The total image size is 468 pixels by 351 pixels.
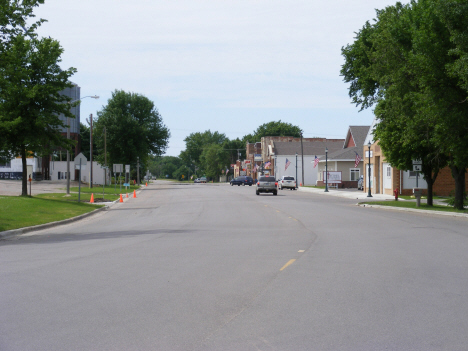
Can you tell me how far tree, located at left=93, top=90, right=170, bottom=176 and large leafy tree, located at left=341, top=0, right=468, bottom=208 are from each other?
171 ft

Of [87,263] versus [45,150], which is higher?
[45,150]

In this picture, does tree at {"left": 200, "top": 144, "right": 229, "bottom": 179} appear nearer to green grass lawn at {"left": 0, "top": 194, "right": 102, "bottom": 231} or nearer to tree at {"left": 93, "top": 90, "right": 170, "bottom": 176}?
tree at {"left": 93, "top": 90, "right": 170, "bottom": 176}

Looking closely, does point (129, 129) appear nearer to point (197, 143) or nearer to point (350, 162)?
point (350, 162)

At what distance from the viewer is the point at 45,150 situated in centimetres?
3578

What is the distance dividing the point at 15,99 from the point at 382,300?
30901mm

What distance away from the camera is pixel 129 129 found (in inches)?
3226

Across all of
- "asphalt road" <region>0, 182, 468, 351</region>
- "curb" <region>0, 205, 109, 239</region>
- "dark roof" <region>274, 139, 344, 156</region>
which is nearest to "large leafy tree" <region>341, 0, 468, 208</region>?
"asphalt road" <region>0, 182, 468, 351</region>

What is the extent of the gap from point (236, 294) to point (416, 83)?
2159 cm

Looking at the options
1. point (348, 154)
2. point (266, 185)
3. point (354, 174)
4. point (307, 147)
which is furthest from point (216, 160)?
point (266, 185)

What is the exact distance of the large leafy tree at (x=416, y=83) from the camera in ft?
79.1

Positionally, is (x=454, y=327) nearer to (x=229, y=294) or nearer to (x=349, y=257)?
(x=229, y=294)

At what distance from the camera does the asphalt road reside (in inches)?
234

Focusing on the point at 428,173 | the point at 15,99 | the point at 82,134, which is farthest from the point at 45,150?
the point at 82,134

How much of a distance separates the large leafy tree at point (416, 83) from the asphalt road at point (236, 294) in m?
10.6
